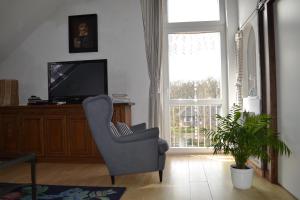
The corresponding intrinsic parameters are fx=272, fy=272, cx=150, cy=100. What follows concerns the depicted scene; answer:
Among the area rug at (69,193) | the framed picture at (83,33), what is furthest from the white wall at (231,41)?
the area rug at (69,193)

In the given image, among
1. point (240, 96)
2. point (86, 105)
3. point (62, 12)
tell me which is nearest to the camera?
point (86, 105)

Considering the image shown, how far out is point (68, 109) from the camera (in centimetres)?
417

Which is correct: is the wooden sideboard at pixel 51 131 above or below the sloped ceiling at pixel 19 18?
below

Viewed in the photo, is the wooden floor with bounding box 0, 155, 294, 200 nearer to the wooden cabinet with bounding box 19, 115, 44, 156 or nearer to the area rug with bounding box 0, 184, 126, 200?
the area rug with bounding box 0, 184, 126, 200

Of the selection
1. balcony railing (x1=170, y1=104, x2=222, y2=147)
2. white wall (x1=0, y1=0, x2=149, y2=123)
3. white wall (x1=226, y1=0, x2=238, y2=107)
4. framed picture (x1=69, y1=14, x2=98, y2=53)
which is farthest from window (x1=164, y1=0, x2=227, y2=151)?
framed picture (x1=69, y1=14, x2=98, y2=53)

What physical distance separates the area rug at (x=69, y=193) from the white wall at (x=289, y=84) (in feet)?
5.46

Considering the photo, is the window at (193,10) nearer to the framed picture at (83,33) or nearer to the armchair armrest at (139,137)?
the framed picture at (83,33)

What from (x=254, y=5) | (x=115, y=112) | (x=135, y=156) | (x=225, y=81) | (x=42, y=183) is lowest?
(x=42, y=183)

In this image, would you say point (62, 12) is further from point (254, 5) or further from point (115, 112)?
point (254, 5)

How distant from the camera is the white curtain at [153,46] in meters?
4.52

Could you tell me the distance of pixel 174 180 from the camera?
318 cm

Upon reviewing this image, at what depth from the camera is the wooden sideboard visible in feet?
13.6

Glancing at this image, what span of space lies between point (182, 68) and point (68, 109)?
2.04 m

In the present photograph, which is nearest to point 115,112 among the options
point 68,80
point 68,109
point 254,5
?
point 68,109
